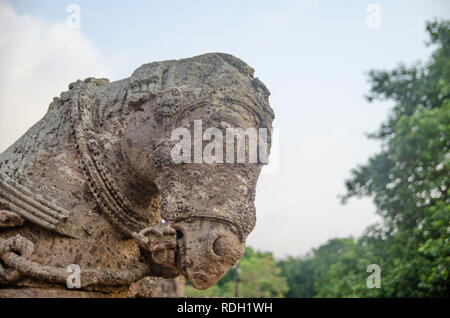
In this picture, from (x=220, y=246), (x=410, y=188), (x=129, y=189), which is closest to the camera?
(x=220, y=246)

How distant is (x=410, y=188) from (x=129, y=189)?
8.63m

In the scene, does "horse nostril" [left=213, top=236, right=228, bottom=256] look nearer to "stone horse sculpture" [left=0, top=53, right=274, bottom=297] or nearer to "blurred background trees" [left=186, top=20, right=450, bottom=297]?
"stone horse sculpture" [left=0, top=53, right=274, bottom=297]

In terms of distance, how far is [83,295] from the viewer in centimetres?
245

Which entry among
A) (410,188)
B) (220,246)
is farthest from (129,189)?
(410,188)

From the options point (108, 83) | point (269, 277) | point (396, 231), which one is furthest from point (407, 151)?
point (269, 277)

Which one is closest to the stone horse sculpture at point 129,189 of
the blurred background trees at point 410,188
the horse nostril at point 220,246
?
the horse nostril at point 220,246

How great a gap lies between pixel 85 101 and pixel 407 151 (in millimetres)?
8638

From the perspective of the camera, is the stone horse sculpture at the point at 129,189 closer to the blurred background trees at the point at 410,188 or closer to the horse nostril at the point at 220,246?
the horse nostril at the point at 220,246

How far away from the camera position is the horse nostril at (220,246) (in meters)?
2.33

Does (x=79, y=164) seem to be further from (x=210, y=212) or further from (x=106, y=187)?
(x=210, y=212)

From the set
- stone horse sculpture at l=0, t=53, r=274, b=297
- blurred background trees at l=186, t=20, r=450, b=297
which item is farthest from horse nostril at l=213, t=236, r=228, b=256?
blurred background trees at l=186, t=20, r=450, b=297

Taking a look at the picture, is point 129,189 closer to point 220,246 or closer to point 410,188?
point 220,246

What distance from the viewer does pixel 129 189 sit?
112 inches

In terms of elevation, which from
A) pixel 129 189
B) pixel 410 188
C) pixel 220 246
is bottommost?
pixel 220 246
